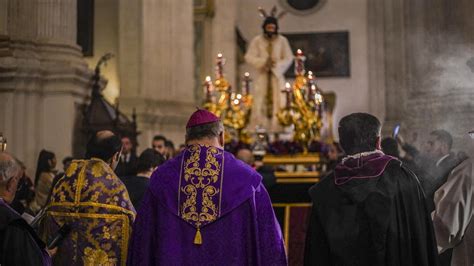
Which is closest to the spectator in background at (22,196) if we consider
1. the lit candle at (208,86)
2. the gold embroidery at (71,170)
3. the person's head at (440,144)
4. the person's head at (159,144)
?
the gold embroidery at (71,170)

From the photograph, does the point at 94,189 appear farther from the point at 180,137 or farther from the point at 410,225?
the point at 180,137

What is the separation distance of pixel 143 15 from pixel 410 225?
11.4 metres

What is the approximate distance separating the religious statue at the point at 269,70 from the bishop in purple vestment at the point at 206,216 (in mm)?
7436

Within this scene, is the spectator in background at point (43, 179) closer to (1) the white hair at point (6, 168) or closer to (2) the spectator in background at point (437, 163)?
(2) the spectator in background at point (437, 163)

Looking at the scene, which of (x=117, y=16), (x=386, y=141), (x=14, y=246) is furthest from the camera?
(x=117, y=16)

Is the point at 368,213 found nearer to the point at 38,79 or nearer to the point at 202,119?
the point at 202,119

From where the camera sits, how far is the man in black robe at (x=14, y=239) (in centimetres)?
368

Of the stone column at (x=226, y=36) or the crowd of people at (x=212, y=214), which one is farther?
the stone column at (x=226, y=36)

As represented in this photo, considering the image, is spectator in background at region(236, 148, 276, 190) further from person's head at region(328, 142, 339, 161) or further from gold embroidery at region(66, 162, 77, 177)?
gold embroidery at region(66, 162, 77, 177)

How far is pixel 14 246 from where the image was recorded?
3.67m

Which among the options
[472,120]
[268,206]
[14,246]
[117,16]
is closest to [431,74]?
[472,120]

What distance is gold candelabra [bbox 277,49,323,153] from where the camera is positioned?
10875mm

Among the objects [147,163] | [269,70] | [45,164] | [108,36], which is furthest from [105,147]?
[108,36]

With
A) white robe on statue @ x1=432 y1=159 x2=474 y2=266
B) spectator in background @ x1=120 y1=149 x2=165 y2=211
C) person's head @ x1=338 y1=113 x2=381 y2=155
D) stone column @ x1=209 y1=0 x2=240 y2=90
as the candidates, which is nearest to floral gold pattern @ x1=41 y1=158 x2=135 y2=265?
spectator in background @ x1=120 y1=149 x2=165 y2=211
